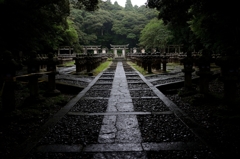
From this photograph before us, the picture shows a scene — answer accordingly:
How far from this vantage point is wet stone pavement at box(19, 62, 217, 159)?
8.66 feet

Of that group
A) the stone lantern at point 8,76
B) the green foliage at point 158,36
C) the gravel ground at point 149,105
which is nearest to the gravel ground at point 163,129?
the gravel ground at point 149,105

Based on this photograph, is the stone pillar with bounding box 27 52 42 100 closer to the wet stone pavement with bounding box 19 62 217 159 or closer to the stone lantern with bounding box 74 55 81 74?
the wet stone pavement with bounding box 19 62 217 159

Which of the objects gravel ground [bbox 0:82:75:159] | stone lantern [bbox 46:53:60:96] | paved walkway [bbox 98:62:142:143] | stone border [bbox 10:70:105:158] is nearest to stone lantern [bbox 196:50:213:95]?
paved walkway [bbox 98:62:142:143]

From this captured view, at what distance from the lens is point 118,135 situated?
129 inches

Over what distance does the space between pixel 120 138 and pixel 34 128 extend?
168 cm

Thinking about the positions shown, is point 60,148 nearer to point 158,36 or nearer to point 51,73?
point 51,73

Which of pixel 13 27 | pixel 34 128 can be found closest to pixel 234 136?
pixel 34 128

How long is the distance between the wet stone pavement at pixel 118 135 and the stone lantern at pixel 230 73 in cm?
107

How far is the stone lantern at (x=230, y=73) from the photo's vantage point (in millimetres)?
4059

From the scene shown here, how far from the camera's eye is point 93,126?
3721mm

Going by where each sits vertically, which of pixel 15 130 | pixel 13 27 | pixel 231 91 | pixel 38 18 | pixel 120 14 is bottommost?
pixel 15 130

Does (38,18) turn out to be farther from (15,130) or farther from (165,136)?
(165,136)

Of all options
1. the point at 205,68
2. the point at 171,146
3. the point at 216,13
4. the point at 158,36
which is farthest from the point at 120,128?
the point at 158,36

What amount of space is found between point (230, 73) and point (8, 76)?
4.57 m
